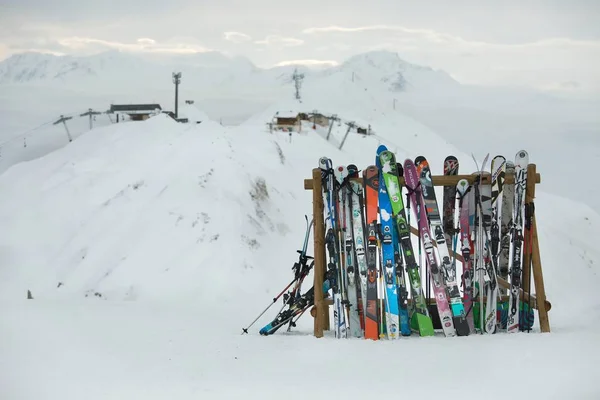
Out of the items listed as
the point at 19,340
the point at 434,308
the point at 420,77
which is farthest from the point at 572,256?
the point at 420,77

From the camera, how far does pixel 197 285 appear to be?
1508cm

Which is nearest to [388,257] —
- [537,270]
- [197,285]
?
[537,270]

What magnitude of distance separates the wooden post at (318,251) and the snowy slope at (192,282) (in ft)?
1.03

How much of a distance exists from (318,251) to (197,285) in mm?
7953

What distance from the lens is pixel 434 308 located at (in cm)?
799

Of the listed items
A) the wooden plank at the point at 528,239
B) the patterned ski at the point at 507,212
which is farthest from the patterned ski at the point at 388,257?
the wooden plank at the point at 528,239

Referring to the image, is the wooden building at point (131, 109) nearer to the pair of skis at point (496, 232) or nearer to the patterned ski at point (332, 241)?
the patterned ski at point (332, 241)

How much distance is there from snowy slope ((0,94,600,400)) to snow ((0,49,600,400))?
4 cm

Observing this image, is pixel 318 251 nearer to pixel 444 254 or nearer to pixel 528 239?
pixel 444 254

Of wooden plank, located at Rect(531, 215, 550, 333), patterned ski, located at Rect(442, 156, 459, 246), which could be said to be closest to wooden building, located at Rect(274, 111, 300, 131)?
patterned ski, located at Rect(442, 156, 459, 246)

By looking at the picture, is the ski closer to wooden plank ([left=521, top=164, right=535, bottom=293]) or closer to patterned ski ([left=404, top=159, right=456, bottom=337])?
wooden plank ([left=521, top=164, right=535, bottom=293])

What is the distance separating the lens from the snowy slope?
6.17 metres

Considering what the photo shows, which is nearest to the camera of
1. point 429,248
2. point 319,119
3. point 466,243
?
point 429,248

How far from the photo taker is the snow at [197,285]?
6117 millimetres
